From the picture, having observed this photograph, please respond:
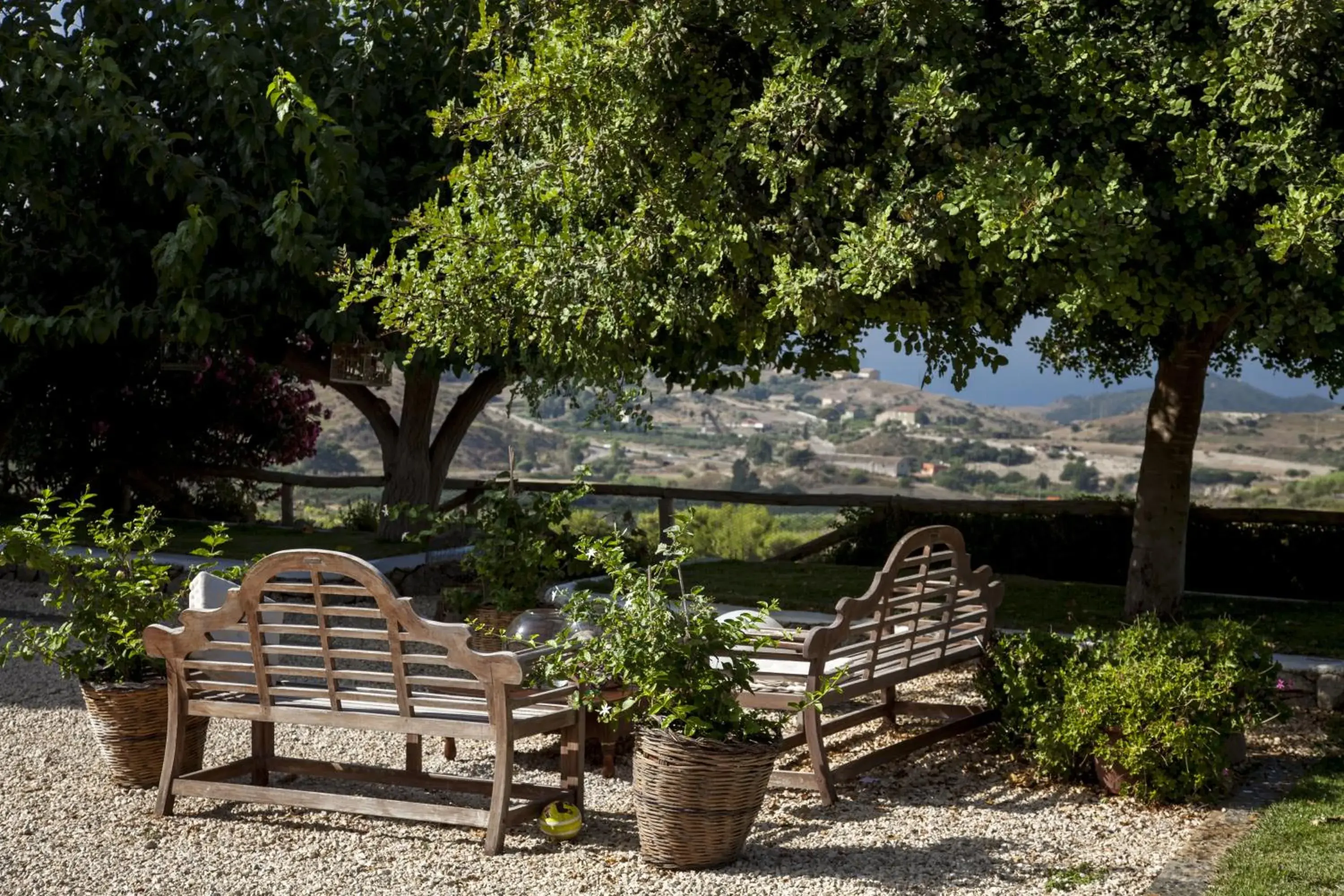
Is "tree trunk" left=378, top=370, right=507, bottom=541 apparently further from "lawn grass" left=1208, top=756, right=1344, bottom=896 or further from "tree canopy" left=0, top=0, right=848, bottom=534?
"lawn grass" left=1208, top=756, right=1344, bottom=896

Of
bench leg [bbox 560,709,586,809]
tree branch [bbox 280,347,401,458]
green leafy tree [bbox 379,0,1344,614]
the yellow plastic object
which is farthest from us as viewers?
tree branch [bbox 280,347,401,458]

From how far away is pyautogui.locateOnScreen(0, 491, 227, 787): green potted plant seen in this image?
539 cm

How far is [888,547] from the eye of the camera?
1303 centimetres

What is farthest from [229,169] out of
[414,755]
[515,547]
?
[414,755]

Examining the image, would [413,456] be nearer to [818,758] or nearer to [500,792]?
[818,758]

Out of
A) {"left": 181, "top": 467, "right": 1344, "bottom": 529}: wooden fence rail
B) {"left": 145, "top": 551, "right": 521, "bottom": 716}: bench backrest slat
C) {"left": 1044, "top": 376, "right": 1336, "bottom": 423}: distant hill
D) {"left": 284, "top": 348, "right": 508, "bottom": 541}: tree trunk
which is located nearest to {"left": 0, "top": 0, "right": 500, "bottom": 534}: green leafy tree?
{"left": 284, "top": 348, "right": 508, "bottom": 541}: tree trunk

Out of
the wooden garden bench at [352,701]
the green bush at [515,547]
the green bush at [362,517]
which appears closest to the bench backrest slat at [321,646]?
the wooden garden bench at [352,701]

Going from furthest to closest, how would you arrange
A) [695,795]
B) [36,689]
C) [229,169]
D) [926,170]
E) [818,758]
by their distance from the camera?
[229,169] → [36,689] → [926,170] → [818,758] → [695,795]

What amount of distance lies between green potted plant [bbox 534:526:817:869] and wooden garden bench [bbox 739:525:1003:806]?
1.52 feet

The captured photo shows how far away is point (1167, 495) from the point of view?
26.6 feet

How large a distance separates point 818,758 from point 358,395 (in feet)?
26.2

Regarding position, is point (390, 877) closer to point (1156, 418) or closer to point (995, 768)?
point (995, 768)

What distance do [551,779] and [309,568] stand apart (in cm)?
164

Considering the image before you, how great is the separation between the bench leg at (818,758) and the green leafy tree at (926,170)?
1.77m
